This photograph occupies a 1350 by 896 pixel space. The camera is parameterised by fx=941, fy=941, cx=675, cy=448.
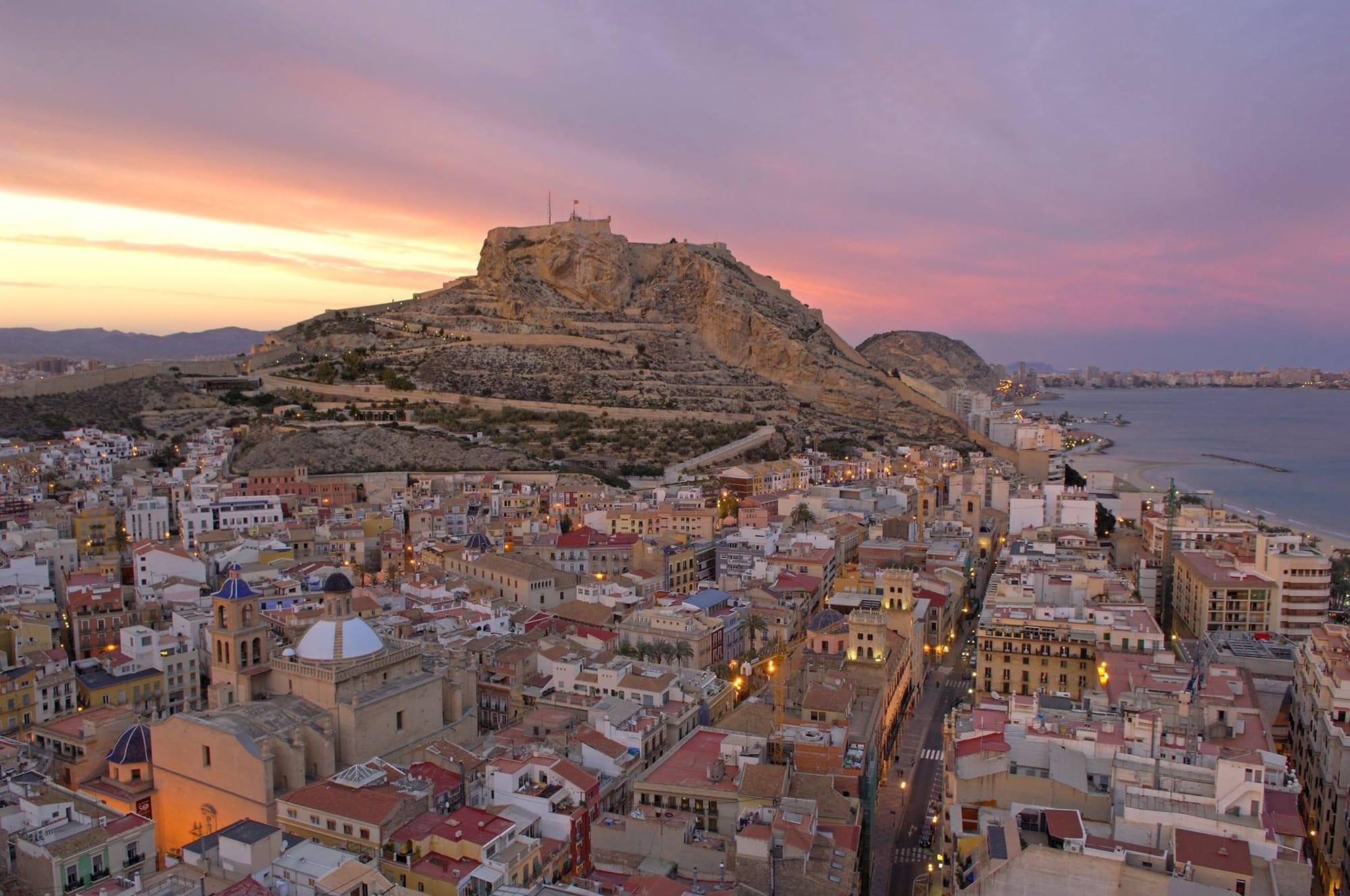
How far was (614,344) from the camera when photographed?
68000mm

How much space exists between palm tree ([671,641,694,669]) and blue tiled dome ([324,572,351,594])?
7.34 meters

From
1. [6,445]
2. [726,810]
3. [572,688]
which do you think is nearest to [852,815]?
[726,810]

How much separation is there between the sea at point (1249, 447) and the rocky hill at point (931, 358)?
1125 centimetres

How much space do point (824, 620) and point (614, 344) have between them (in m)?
47.8

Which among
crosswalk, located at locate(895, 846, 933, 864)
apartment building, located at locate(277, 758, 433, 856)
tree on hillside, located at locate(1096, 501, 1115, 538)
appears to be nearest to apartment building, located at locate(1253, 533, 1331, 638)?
tree on hillside, located at locate(1096, 501, 1115, 538)

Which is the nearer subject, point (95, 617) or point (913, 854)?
point (913, 854)

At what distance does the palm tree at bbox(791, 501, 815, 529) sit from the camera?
3603cm

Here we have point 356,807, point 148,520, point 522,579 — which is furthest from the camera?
point 148,520

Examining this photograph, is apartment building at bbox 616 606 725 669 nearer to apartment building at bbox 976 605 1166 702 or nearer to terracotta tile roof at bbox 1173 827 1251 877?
apartment building at bbox 976 605 1166 702

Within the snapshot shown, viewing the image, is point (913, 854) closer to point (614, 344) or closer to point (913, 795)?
point (913, 795)

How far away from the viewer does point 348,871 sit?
34.7ft

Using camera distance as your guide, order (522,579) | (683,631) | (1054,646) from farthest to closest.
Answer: (522,579), (683,631), (1054,646)

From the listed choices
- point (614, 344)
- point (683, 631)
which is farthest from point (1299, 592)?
point (614, 344)

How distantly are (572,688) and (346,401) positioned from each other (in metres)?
42.0
